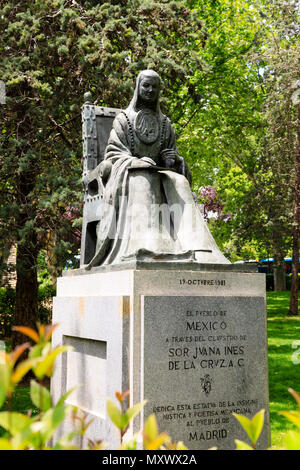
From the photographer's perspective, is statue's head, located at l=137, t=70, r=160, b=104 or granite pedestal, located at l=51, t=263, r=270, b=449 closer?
granite pedestal, located at l=51, t=263, r=270, b=449

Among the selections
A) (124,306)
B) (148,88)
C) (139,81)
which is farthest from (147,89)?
(124,306)

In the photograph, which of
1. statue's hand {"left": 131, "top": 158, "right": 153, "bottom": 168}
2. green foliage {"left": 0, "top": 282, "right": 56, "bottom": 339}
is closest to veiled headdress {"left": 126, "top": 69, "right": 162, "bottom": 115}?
statue's hand {"left": 131, "top": 158, "right": 153, "bottom": 168}

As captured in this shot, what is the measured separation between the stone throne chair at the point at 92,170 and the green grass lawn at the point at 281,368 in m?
3.13

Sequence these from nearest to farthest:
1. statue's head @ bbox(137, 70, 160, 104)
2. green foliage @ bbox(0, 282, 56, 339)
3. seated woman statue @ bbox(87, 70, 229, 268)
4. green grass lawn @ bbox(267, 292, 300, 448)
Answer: seated woman statue @ bbox(87, 70, 229, 268), statue's head @ bbox(137, 70, 160, 104), green grass lawn @ bbox(267, 292, 300, 448), green foliage @ bbox(0, 282, 56, 339)

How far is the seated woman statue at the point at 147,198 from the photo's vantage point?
4.75 m

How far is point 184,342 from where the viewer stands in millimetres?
4141

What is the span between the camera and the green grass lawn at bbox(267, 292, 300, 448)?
6.88 m

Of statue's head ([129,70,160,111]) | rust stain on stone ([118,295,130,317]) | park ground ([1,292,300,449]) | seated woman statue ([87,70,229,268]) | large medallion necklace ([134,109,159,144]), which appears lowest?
park ground ([1,292,300,449])

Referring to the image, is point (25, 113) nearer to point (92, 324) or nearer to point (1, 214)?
point (1, 214)

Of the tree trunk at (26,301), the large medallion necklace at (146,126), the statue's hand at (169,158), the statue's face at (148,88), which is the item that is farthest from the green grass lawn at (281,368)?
the tree trunk at (26,301)

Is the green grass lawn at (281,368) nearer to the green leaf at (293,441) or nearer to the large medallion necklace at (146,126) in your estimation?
the green leaf at (293,441)

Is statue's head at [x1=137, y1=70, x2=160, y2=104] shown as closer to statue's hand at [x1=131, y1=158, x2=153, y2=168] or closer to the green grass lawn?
statue's hand at [x1=131, y1=158, x2=153, y2=168]

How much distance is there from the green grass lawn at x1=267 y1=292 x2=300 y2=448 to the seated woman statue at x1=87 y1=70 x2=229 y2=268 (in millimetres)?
2151

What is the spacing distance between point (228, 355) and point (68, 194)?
561cm
